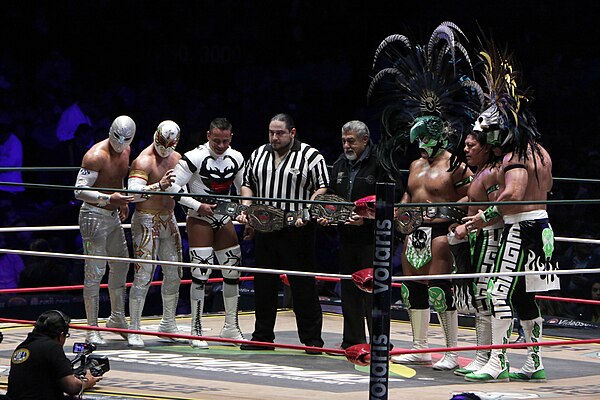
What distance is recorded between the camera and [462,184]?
693 cm

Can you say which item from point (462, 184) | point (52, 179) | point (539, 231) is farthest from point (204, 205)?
point (52, 179)

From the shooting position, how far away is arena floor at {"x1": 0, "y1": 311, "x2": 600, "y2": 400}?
5883mm

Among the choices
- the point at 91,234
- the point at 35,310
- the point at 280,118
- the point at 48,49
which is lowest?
the point at 35,310

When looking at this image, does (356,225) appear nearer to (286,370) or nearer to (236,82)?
(286,370)

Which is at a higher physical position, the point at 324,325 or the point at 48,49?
the point at 48,49

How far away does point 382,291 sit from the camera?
209 inches

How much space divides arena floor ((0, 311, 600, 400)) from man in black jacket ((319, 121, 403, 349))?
1.11 feet

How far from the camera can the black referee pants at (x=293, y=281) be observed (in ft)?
23.8

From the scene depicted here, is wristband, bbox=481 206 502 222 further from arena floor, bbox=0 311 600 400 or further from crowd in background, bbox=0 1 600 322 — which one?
crowd in background, bbox=0 1 600 322

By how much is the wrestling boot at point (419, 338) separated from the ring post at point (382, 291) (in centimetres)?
166

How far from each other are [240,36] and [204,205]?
500 cm

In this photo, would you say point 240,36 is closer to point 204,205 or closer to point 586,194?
point 586,194

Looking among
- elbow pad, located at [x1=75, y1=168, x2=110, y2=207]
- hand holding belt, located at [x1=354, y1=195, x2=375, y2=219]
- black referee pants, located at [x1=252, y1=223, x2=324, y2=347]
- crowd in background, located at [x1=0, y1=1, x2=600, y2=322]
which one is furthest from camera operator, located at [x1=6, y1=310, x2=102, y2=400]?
crowd in background, located at [x1=0, y1=1, x2=600, y2=322]

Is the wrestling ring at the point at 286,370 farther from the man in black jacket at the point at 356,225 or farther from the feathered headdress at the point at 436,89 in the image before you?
the feathered headdress at the point at 436,89
